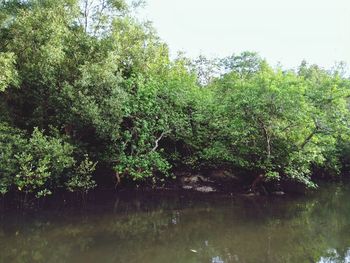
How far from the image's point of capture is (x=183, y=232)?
32.7ft

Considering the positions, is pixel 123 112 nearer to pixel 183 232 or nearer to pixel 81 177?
pixel 81 177

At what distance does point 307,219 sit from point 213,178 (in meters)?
6.42

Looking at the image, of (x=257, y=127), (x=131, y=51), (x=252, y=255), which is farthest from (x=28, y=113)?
(x=252, y=255)

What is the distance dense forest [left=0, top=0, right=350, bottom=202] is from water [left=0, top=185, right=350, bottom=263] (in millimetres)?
1654

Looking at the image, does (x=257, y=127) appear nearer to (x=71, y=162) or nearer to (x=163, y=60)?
(x=163, y=60)

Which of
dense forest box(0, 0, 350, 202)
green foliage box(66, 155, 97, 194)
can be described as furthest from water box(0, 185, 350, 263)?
dense forest box(0, 0, 350, 202)

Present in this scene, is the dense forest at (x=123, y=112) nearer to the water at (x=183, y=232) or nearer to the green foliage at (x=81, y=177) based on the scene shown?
the green foliage at (x=81, y=177)

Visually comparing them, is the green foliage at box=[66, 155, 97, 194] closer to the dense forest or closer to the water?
the dense forest

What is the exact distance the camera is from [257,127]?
1489cm

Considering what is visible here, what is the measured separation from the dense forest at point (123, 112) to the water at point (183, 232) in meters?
1.65

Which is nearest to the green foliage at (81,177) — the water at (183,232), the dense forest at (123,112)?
the dense forest at (123,112)

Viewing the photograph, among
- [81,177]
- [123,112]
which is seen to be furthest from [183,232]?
[123,112]

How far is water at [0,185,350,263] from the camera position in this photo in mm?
8008

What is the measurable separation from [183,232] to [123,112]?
606 cm
